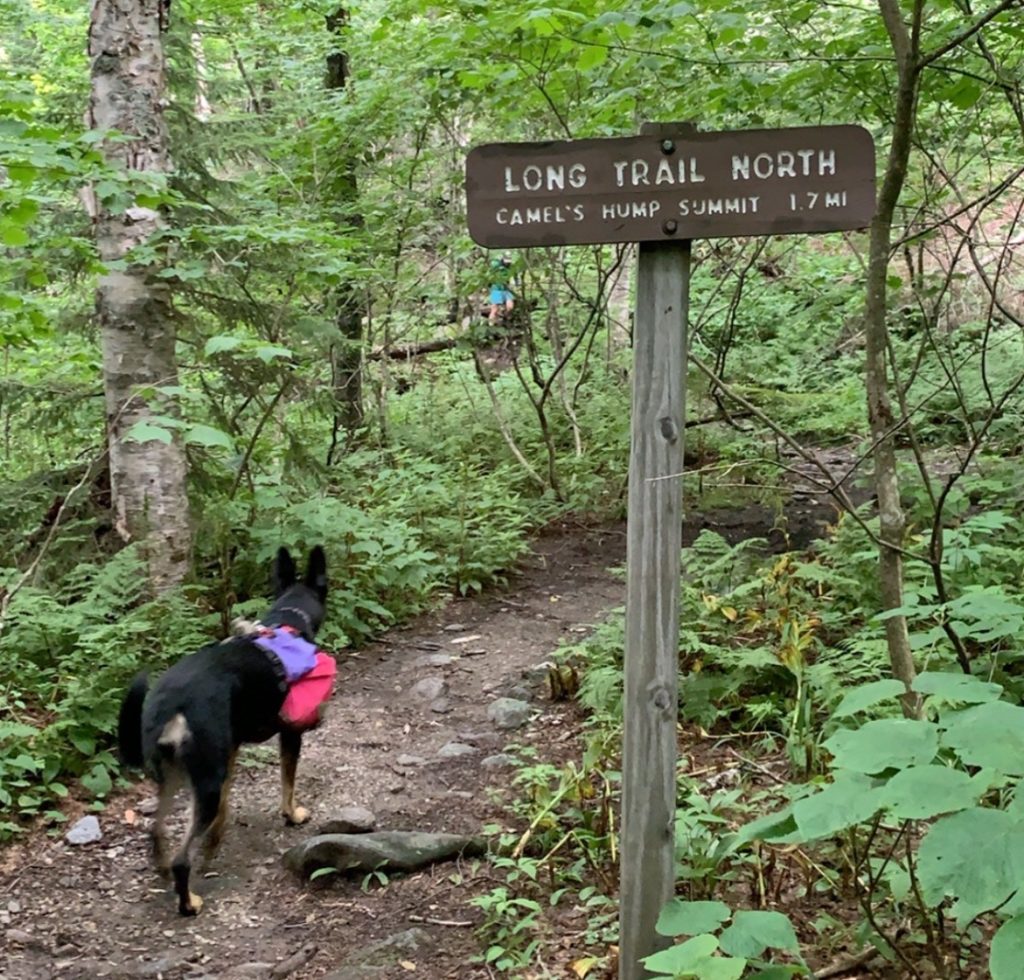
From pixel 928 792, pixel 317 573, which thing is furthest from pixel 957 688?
pixel 317 573

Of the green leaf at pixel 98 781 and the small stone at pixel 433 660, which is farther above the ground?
the small stone at pixel 433 660

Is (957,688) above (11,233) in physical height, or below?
below

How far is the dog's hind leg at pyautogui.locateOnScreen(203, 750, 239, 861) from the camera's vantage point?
13.5 ft

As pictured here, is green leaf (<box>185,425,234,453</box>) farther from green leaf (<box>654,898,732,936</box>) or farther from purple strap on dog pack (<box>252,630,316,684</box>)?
green leaf (<box>654,898,732,936</box>)

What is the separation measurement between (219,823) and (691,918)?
8.46ft

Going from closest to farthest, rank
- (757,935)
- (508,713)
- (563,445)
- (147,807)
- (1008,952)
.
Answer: (1008,952) < (757,935) < (147,807) < (508,713) < (563,445)

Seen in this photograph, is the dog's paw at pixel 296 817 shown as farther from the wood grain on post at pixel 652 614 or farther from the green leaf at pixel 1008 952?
the green leaf at pixel 1008 952

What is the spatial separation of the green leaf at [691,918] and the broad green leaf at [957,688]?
2.62 feet

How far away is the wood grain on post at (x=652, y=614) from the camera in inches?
110

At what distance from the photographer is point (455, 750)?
547 centimetres

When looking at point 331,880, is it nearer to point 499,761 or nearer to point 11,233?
point 499,761

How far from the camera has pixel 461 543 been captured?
Result: 845 cm

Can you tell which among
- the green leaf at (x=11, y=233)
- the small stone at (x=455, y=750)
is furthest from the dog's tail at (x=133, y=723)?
the green leaf at (x=11, y=233)

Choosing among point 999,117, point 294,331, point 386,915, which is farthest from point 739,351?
point 386,915
